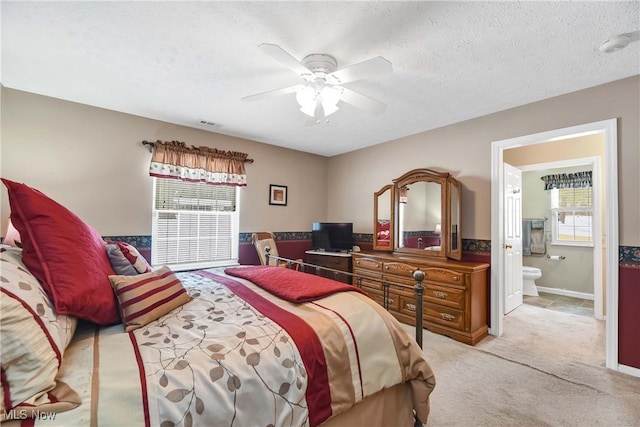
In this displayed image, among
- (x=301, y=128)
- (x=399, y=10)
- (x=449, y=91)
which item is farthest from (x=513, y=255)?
(x=399, y=10)

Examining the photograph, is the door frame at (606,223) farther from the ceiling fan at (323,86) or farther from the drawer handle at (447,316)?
the ceiling fan at (323,86)

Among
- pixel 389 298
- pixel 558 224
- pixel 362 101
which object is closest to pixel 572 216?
pixel 558 224

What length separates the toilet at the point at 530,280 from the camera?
15.4 feet

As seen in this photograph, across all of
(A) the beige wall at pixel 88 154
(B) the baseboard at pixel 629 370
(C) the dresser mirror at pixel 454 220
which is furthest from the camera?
(C) the dresser mirror at pixel 454 220

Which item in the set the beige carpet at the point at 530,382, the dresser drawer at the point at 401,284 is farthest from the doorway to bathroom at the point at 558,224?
the dresser drawer at the point at 401,284

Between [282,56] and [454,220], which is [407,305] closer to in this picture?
[454,220]

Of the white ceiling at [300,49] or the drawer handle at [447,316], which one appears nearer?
the white ceiling at [300,49]

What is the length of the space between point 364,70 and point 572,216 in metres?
5.06

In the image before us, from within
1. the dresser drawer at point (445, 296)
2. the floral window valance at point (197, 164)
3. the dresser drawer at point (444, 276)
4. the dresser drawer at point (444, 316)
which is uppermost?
the floral window valance at point (197, 164)

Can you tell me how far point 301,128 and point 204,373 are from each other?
3.23 m

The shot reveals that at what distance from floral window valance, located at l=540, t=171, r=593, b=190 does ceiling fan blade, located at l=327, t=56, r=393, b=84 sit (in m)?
4.72

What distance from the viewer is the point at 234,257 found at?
4094 millimetres

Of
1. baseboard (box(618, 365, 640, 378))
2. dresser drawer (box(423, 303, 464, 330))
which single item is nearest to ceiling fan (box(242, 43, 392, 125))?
dresser drawer (box(423, 303, 464, 330))

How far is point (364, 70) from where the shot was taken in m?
1.84
